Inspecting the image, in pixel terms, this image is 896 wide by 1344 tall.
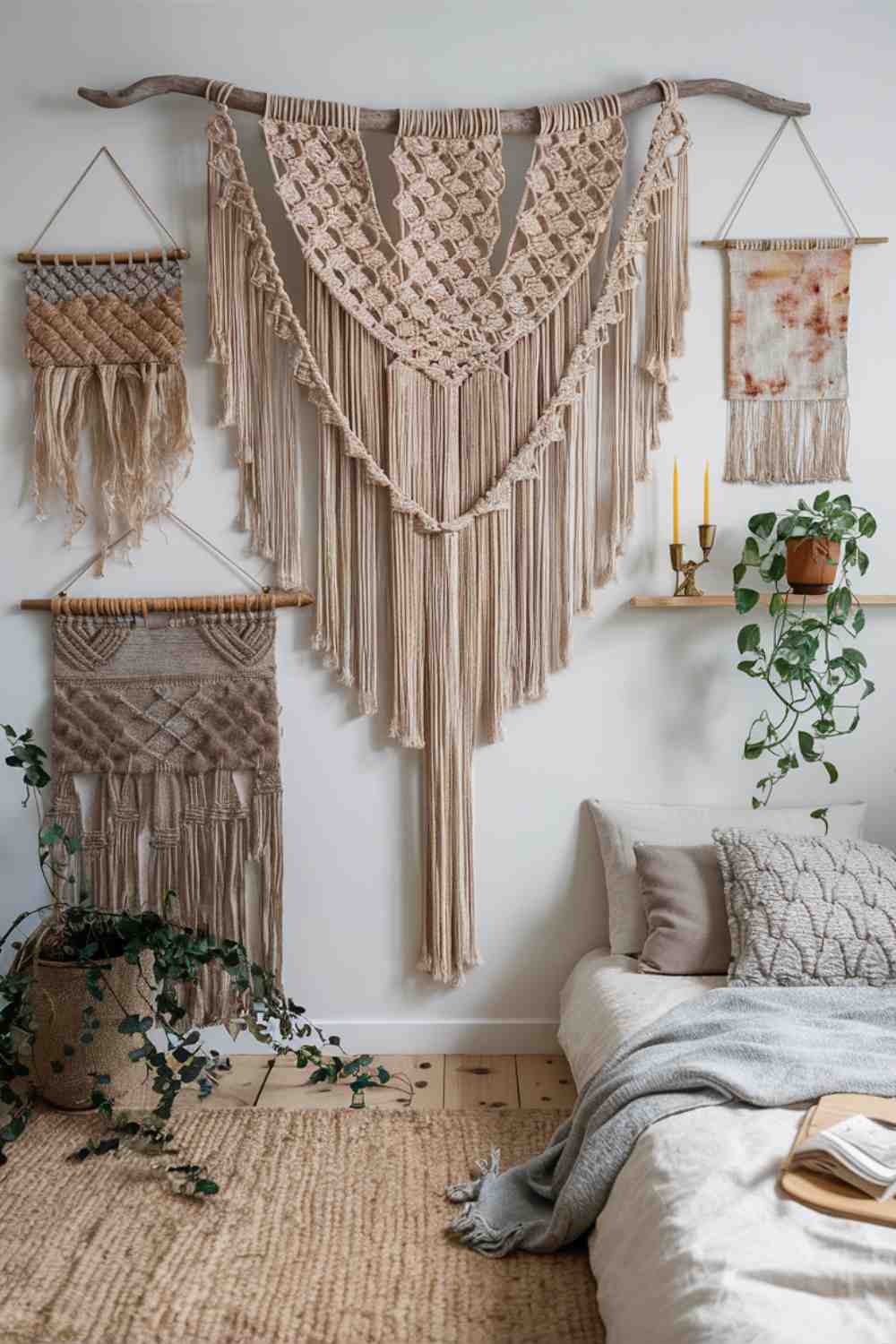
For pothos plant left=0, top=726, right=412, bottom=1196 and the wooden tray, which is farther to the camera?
pothos plant left=0, top=726, right=412, bottom=1196

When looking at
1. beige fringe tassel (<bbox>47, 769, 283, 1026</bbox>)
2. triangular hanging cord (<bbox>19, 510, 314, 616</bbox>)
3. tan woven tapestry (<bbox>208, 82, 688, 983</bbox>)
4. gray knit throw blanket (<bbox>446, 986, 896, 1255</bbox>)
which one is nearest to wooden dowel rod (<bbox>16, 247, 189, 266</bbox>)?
tan woven tapestry (<bbox>208, 82, 688, 983</bbox>)

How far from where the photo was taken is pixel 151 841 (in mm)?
2811

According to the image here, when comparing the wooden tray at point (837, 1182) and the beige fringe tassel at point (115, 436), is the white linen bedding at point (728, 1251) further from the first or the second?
the beige fringe tassel at point (115, 436)

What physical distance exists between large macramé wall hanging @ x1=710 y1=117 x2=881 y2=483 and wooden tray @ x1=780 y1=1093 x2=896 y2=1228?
1.49m

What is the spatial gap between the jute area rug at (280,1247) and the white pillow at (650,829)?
485mm

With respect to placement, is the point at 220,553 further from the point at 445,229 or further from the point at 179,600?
the point at 445,229

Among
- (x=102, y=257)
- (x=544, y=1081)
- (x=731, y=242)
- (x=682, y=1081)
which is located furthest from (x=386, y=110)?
(x=544, y=1081)

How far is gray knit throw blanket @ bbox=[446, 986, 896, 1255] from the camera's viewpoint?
189 centimetres

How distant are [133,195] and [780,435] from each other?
1.65 metres

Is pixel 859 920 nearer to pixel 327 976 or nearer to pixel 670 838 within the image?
pixel 670 838

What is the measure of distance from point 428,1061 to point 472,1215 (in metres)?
0.73

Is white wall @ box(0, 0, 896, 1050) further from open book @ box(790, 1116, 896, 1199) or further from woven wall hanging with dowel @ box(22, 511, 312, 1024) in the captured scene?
open book @ box(790, 1116, 896, 1199)

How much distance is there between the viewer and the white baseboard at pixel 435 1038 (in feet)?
9.36

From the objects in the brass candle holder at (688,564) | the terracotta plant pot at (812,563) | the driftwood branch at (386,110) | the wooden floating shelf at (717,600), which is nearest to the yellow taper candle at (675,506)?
the brass candle holder at (688,564)
